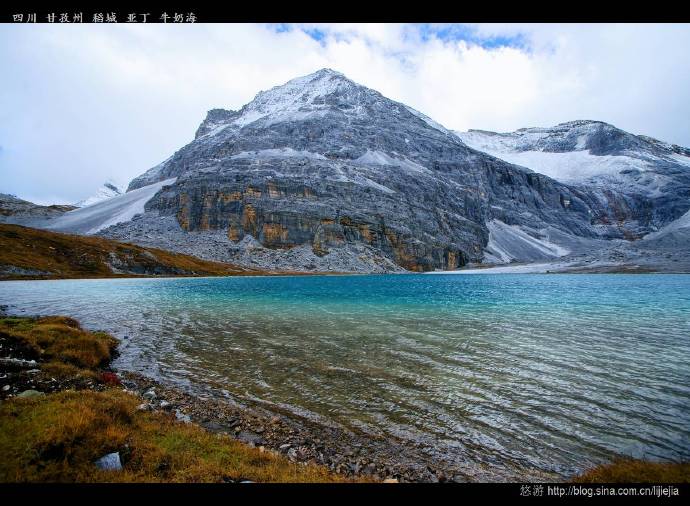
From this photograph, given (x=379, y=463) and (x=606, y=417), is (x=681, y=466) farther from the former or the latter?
(x=379, y=463)

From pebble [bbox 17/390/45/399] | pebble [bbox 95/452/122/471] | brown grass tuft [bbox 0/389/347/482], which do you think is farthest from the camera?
pebble [bbox 17/390/45/399]

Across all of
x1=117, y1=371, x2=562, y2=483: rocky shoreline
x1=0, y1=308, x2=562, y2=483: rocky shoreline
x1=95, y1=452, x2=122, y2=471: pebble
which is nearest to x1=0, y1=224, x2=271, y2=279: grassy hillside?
x1=0, y1=308, x2=562, y2=483: rocky shoreline

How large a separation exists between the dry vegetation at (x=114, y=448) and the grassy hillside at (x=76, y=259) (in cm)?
11710

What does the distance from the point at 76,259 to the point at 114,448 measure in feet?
466

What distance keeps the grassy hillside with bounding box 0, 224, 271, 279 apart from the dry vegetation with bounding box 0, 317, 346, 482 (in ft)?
384

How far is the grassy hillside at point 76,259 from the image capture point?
102m

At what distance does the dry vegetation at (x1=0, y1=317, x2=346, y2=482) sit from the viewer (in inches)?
280

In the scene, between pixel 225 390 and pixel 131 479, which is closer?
pixel 131 479

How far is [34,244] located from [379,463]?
501ft

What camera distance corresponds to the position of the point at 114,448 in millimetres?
8164

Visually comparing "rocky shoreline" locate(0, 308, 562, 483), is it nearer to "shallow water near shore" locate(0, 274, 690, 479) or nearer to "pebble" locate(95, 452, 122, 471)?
"shallow water near shore" locate(0, 274, 690, 479)

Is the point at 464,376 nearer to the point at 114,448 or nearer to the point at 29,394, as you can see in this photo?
the point at 114,448
